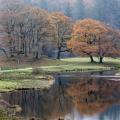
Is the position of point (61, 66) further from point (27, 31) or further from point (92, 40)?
point (92, 40)

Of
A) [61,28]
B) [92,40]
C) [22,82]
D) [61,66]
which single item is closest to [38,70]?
[61,66]

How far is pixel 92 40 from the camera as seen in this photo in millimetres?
115625

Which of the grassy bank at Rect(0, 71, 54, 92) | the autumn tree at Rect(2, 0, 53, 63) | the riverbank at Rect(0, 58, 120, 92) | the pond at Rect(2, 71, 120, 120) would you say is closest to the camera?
the pond at Rect(2, 71, 120, 120)

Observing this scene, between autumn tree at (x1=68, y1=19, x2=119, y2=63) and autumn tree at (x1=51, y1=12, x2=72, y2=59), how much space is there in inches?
183

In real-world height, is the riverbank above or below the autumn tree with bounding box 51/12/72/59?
below

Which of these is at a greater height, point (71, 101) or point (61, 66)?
point (71, 101)

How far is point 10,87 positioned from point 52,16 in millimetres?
62474

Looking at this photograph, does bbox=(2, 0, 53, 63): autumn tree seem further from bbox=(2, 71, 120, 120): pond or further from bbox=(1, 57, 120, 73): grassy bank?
bbox=(2, 71, 120, 120): pond

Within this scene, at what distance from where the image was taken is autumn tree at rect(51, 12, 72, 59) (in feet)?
391

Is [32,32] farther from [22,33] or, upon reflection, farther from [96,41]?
[96,41]

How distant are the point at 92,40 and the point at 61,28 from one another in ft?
35.9

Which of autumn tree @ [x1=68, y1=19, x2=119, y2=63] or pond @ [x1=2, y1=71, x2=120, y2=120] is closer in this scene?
pond @ [x1=2, y1=71, x2=120, y2=120]

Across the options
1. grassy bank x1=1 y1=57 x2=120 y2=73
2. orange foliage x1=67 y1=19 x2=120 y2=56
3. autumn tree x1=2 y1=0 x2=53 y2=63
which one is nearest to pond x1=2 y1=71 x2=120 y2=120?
grassy bank x1=1 y1=57 x2=120 y2=73

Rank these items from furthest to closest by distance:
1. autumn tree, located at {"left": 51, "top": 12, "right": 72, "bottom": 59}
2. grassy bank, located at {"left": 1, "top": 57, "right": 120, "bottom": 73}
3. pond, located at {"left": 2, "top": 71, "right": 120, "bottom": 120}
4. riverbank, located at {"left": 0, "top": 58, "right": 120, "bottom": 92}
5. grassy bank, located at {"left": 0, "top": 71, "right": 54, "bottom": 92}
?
autumn tree, located at {"left": 51, "top": 12, "right": 72, "bottom": 59}, grassy bank, located at {"left": 1, "top": 57, "right": 120, "bottom": 73}, riverbank, located at {"left": 0, "top": 58, "right": 120, "bottom": 92}, grassy bank, located at {"left": 0, "top": 71, "right": 54, "bottom": 92}, pond, located at {"left": 2, "top": 71, "right": 120, "bottom": 120}
